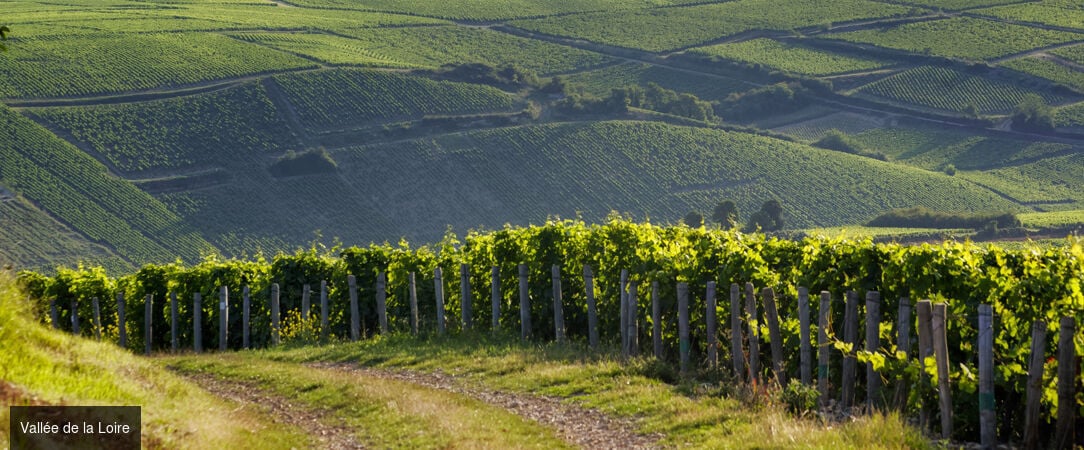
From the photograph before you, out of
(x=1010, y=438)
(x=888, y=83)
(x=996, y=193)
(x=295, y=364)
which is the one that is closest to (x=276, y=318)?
(x=295, y=364)

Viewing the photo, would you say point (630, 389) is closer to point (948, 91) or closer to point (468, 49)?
point (948, 91)

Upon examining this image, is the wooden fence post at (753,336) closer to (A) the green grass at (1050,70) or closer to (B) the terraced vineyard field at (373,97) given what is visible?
(B) the terraced vineyard field at (373,97)

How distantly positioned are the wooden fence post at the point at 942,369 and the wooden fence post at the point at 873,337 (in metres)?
1.27

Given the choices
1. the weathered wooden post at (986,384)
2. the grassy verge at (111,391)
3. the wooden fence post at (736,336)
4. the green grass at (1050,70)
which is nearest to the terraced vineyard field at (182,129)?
the green grass at (1050,70)

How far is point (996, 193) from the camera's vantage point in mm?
114375

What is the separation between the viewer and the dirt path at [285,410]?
11.7m

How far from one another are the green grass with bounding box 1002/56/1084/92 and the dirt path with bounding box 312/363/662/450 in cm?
13766

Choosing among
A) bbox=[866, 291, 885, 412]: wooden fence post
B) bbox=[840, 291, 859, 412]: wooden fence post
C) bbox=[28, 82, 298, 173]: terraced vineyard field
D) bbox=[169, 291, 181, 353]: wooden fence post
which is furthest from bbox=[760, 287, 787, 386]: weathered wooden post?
bbox=[28, 82, 298, 173]: terraced vineyard field

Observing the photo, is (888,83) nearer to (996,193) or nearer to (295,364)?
(996,193)

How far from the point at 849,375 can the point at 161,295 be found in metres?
20.8

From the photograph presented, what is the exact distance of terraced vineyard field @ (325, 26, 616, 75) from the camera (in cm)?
15162

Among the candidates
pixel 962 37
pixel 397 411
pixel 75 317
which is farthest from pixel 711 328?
pixel 962 37

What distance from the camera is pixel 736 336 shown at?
1426 centimetres

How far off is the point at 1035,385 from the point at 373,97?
120710 mm
